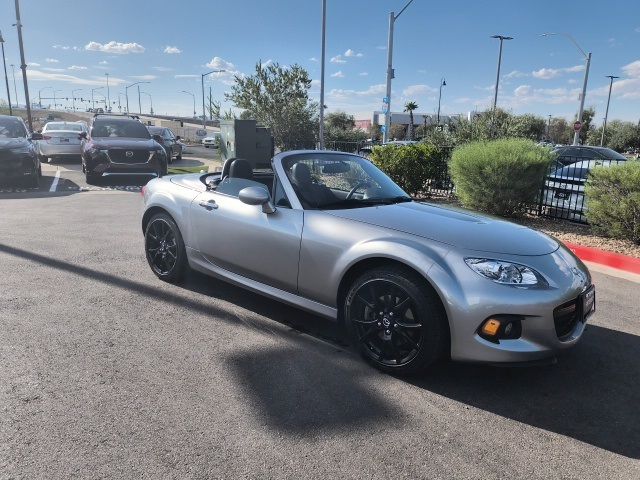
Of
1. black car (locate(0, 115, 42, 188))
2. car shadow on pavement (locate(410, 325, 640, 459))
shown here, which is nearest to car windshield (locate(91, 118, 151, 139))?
black car (locate(0, 115, 42, 188))

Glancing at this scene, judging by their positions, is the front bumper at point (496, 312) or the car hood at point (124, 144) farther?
the car hood at point (124, 144)

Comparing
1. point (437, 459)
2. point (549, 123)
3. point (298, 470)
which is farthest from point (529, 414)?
point (549, 123)

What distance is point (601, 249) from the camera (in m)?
6.88

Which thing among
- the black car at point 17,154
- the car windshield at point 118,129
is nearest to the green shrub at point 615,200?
the car windshield at point 118,129

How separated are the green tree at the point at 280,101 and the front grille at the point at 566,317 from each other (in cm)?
2012

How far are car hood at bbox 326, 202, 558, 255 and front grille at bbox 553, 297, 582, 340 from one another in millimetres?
388

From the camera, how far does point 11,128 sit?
12.6m

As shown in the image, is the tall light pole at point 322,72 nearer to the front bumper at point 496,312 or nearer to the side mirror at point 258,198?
the side mirror at point 258,198

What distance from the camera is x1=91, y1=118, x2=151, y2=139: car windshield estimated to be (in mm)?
13641

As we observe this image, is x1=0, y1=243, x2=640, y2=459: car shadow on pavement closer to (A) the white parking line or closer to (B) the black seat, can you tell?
(B) the black seat

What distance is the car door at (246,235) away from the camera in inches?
150

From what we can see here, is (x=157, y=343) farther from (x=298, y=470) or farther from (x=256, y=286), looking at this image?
(x=298, y=470)

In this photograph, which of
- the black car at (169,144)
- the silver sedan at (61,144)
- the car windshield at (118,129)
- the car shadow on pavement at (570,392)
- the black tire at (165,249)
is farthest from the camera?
the black car at (169,144)

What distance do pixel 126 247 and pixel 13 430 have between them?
415 centimetres
